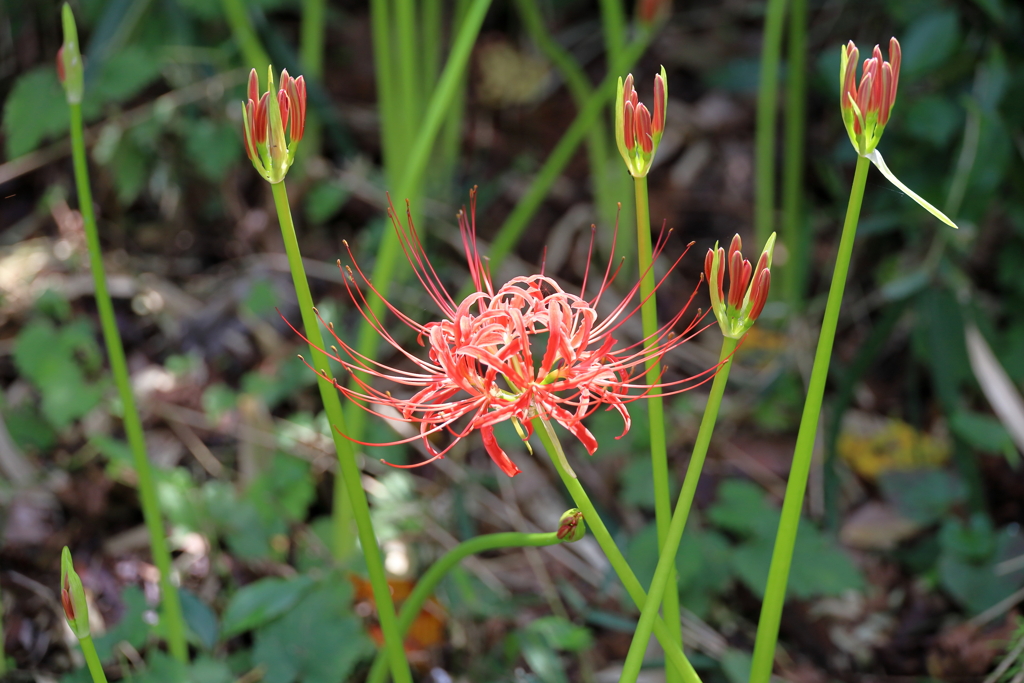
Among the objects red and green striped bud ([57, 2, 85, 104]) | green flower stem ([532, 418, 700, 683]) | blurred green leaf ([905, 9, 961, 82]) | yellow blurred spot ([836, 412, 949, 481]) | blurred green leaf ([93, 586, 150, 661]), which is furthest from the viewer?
yellow blurred spot ([836, 412, 949, 481])

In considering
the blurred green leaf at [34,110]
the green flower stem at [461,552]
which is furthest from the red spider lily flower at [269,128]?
the blurred green leaf at [34,110]

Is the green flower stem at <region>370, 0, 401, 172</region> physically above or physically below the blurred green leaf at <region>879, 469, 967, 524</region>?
above

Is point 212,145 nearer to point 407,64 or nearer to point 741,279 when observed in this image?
point 407,64

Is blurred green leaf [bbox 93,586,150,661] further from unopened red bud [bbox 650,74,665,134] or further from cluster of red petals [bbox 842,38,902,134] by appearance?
cluster of red petals [bbox 842,38,902,134]

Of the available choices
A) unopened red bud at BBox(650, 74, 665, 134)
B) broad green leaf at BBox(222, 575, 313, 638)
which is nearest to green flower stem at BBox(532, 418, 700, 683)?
unopened red bud at BBox(650, 74, 665, 134)

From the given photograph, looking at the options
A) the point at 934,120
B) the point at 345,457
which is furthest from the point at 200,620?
the point at 934,120

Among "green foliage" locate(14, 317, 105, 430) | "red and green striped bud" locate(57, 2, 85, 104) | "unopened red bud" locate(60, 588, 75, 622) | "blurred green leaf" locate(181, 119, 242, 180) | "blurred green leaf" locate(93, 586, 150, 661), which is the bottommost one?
"blurred green leaf" locate(93, 586, 150, 661)

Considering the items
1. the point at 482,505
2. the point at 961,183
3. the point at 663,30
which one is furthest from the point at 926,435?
the point at 663,30
